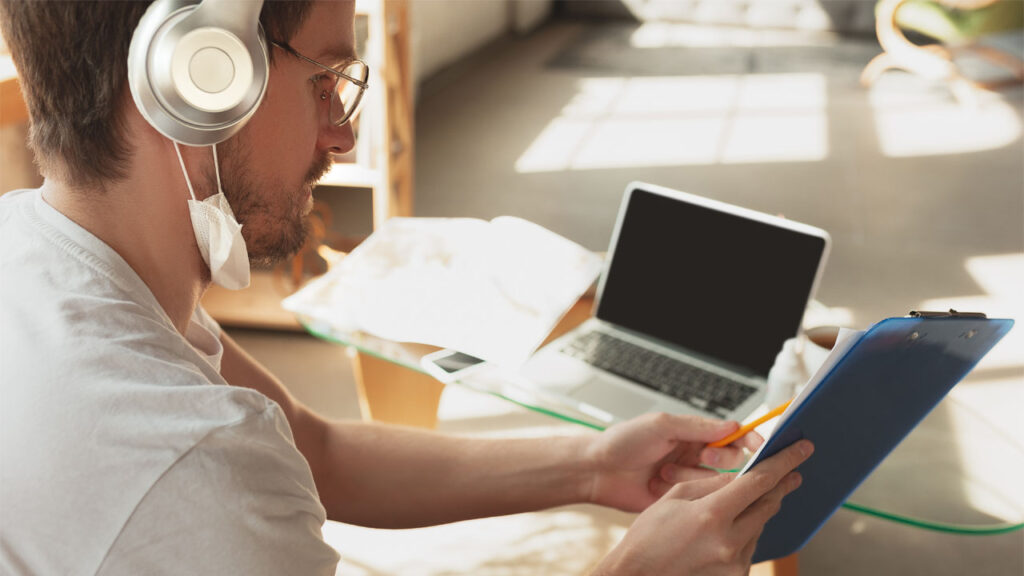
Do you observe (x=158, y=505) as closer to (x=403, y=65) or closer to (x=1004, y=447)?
(x=1004, y=447)

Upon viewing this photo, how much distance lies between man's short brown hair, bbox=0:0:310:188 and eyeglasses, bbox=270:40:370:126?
61mm

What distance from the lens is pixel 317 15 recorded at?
37.9 inches

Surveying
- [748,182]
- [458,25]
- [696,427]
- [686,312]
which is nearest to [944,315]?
[696,427]

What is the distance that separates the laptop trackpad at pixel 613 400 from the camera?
144 cm

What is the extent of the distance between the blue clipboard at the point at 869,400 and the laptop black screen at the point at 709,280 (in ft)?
1.15

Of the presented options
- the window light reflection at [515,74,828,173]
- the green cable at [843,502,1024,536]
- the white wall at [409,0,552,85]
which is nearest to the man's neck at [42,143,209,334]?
the green cable at [843,502,1024,536]

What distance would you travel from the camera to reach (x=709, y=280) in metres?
1.56

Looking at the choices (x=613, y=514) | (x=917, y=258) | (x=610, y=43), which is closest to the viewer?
(x=613, y=514)

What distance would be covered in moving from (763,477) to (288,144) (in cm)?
58

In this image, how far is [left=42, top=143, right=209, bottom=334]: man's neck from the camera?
2.95 ft

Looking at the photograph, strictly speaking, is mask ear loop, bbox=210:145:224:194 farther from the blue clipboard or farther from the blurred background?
the blurred background

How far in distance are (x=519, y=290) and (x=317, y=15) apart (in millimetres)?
731

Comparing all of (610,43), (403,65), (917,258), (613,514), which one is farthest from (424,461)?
(610,43)

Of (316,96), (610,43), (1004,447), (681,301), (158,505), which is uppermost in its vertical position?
(316,96)
